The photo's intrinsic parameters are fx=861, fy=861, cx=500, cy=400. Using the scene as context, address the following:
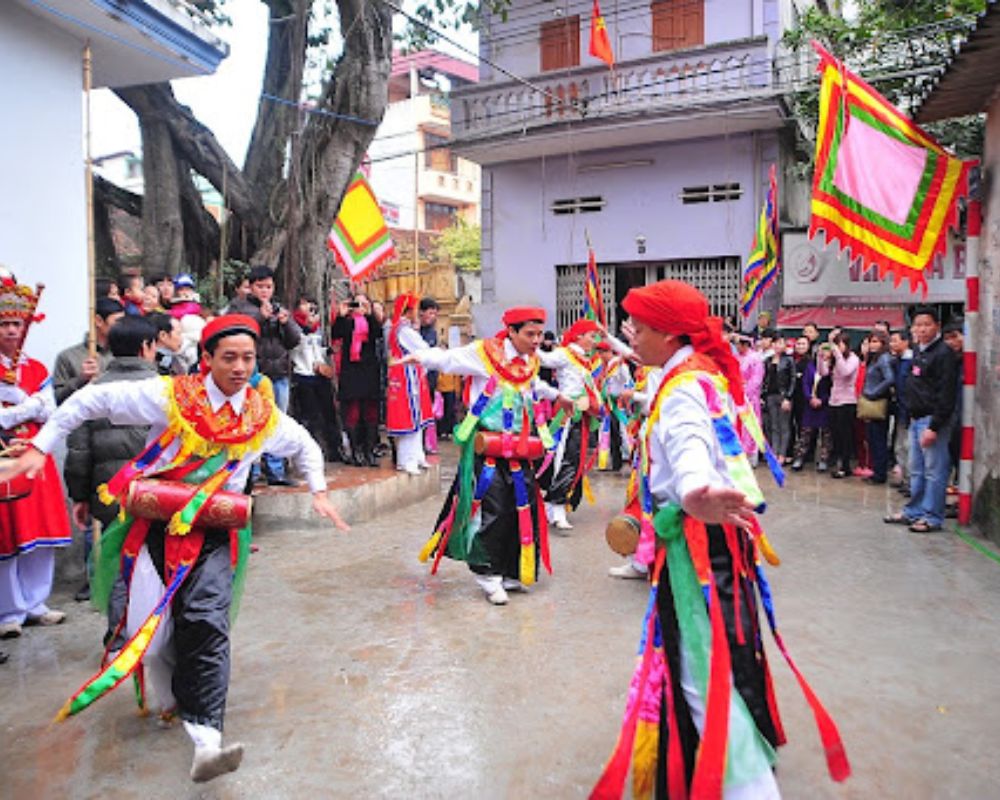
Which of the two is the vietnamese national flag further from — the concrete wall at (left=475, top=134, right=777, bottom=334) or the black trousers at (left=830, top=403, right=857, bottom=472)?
the black trousers at (left=830, top=403, right=857, bottom=472)

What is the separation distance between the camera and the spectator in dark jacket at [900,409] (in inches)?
341

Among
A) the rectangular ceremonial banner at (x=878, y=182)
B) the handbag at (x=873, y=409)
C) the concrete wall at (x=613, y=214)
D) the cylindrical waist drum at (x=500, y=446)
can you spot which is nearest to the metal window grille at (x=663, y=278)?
the concrete wall at (x=613, y=214)

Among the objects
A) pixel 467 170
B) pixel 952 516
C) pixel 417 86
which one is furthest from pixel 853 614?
pixel 467 170

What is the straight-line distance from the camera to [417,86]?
31766 mm

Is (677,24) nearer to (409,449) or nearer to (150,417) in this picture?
(409,449)

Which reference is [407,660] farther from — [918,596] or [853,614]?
[918,596]

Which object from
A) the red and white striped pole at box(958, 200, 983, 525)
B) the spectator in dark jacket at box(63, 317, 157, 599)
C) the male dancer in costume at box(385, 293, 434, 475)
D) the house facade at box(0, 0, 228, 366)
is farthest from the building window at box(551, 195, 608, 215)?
the spectator in dark jacket at box(63, 317, 157, 599)

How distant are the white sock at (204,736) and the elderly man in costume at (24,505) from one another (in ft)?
6.57

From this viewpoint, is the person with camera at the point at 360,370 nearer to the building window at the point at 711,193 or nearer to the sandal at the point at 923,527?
the sandal at the point at 923,527

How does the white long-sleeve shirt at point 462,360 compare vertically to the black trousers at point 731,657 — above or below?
above

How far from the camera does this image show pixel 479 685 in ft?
12.5

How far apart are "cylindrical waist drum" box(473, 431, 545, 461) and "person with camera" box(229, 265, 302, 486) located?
2477 mm

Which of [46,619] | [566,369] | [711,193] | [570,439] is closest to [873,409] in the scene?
[570,439]

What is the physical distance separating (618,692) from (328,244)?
24.6 feet
